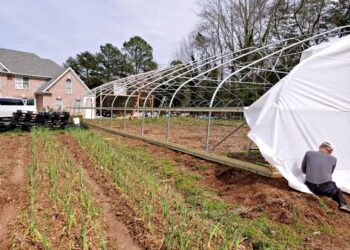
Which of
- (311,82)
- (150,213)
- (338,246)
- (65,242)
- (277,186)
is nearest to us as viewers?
(65,242)

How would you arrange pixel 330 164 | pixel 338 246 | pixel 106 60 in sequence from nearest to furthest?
pixel 338 246 → pixel 330 164 → pixel 106 60

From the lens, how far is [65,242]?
106 inches

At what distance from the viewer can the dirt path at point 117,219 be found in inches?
110

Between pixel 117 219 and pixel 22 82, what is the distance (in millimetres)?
25478

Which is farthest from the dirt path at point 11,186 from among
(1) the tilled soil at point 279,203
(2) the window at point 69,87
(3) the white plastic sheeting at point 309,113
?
(2) the window at point 69,87

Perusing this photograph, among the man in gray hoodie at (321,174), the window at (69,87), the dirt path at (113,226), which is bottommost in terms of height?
the dirt path at (113,226)

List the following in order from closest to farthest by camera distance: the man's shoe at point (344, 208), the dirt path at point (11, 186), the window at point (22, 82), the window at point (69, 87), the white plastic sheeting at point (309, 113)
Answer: the dirt path at point (11, 186)
the man's shoe at point (344, 208)
the white plastic sheeting at point (309, 113)
the window at point (22, 82)
the window at point (69, 87)

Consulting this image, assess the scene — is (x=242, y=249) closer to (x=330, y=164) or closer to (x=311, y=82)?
(x=330, y=164)

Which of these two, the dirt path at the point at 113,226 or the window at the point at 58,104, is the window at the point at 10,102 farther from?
the dirt path at the point at 113,226

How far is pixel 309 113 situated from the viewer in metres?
5.00

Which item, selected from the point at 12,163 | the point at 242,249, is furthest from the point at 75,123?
the point at 242,249

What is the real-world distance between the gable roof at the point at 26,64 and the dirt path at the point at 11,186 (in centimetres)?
1959

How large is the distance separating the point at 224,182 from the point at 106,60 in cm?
4144

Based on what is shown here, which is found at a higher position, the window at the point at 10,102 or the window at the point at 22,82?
the window at the point at 22,82
